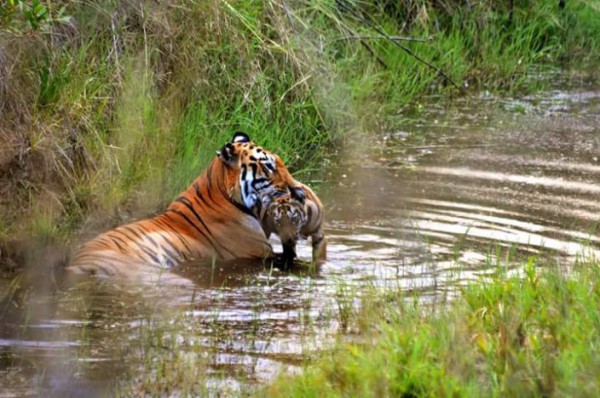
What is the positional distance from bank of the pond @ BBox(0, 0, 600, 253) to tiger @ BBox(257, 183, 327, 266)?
45.3 inches

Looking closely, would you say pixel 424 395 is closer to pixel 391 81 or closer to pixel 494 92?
pixel 391 81

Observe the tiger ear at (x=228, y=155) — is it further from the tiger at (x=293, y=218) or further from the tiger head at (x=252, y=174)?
the tiger at (x=293, y=218)

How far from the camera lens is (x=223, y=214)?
7094 mm

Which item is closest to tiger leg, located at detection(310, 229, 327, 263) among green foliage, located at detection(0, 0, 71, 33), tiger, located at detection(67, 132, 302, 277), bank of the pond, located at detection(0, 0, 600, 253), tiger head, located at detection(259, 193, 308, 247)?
tiger head, located at detection(259, 193, 308, 247)

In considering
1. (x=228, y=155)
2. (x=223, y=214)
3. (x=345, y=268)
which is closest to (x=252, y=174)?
(x=228, y=155)

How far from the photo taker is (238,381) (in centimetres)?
482

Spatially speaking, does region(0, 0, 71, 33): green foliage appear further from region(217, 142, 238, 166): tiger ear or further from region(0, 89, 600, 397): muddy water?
region(0, 89, 600, 397): muddy water

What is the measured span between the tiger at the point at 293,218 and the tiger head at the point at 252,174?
0.04m

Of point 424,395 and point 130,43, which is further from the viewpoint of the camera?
point 130,43

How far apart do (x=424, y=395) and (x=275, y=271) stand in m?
2.73

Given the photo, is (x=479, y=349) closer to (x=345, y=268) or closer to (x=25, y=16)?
(x=345, y=268)

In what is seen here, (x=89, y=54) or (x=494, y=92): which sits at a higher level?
(x=89, y=54)

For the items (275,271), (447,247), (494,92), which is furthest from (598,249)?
(494,92)

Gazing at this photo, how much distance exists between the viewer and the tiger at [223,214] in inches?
273
